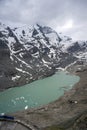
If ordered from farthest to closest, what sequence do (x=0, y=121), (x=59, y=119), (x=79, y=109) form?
(x=79, y=109), (x=59, y=119), (x=0, y=121)

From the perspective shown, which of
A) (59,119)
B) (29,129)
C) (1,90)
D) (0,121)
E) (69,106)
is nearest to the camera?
(29,129)

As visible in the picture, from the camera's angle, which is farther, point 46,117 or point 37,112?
point 37,112

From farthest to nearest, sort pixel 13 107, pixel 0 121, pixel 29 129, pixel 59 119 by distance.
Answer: pixel 13 107, pixel 59 119, pixel 0 121, pixel 29 129

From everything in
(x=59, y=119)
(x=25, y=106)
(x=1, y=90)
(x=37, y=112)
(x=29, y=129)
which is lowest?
(x=29, y=129)

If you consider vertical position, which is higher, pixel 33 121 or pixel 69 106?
pixel 69 106

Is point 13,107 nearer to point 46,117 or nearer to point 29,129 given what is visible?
point 46,117

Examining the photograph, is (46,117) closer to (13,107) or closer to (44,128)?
(44,128)

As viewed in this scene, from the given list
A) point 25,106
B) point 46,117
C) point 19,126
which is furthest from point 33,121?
point 25,106

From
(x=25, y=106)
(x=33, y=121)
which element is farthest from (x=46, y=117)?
(x=25, y=106)

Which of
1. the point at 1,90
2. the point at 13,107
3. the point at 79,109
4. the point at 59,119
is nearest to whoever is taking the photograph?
the point at 59,119
